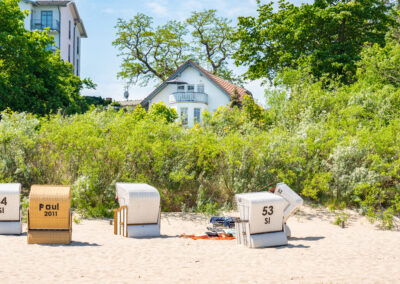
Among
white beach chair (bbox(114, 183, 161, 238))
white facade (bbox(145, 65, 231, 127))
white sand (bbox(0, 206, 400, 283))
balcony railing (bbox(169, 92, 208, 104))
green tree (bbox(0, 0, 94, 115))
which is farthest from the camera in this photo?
white facade (bbox(145, 65, 231, 127))

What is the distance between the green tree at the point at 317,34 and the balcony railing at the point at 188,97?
8.39 m

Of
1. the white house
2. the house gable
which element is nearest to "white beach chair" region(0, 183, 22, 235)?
the white house

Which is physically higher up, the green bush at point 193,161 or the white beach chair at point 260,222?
the green bush at point 193,161

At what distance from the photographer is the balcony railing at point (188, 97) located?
1665 inches

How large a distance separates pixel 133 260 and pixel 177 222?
16.7ft

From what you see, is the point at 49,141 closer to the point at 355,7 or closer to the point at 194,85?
the point at 355,7

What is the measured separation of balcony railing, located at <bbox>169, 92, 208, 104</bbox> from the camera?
42.3 metres

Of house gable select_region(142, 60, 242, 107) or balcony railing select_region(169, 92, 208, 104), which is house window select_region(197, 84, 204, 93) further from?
house gable select_region(142, 60, 242, 107)

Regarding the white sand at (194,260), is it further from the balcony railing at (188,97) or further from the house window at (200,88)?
the house window at (200,88)

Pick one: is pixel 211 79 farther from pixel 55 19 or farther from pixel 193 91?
pixel 55 19

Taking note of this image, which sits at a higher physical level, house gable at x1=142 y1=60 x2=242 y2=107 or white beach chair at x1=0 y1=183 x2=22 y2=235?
house gable at x1=142 y1=60 x2=242 y2=107

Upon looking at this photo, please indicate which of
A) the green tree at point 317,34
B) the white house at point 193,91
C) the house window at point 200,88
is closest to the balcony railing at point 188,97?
the white house at point 193,91

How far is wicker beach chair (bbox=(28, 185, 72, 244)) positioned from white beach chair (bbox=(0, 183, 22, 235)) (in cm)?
106

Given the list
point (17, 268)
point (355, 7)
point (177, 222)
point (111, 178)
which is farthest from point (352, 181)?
point (355, 7)
